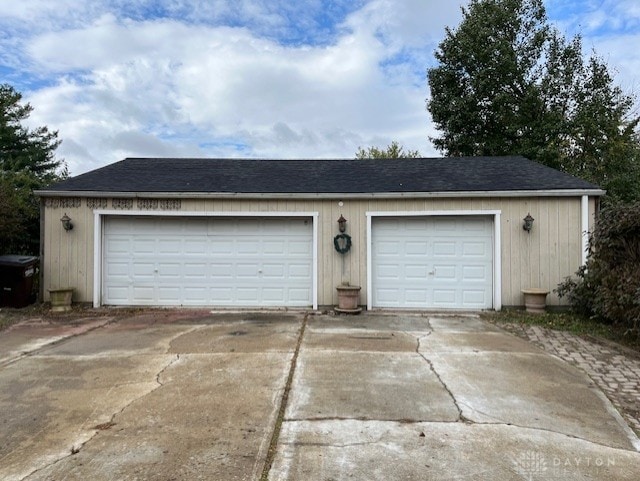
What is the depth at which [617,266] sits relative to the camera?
6590mm

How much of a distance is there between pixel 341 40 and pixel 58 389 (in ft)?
38.7

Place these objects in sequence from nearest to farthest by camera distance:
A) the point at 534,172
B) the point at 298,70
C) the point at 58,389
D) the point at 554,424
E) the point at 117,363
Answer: the point at 554,424
the point at 58,389
the point at 117,363
the point at 534,172
the point at 298,70

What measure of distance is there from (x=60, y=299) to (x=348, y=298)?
583cm

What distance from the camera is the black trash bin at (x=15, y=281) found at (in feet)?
28.2

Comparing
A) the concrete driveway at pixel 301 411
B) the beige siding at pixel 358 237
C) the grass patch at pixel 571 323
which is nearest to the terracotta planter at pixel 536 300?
the grass patch at pixel 571 323

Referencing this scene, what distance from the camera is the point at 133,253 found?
9148 millimetres

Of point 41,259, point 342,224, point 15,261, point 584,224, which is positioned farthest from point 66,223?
point 584,224

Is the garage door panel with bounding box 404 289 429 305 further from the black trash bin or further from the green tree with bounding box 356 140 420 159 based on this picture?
the green tree with bounding box 356 140 420 159

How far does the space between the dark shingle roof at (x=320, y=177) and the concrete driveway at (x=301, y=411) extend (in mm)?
3713

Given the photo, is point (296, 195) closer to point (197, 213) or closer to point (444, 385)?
point (197, 213)

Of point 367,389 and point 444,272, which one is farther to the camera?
point 444,272

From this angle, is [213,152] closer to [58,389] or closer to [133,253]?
[133,253]

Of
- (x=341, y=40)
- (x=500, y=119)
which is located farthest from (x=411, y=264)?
(x=500, y=119)

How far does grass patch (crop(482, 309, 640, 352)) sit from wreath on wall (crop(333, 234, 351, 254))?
9.86ft
